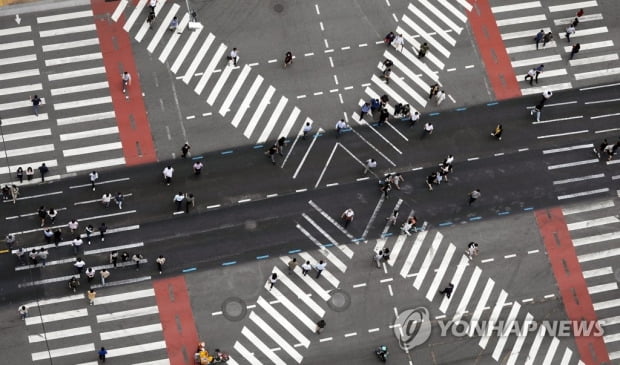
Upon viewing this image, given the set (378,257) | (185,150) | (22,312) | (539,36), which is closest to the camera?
(22,312)

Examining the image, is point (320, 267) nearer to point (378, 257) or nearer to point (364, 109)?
point (378, 257)

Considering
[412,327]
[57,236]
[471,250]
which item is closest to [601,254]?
[471,250]

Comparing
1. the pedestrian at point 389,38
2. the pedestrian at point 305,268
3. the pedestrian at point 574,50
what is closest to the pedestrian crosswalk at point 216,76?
the pedestrian at point 389,38

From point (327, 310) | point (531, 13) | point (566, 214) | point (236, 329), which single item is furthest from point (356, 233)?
point (531, 13)

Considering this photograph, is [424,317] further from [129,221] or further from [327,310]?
[129,221]

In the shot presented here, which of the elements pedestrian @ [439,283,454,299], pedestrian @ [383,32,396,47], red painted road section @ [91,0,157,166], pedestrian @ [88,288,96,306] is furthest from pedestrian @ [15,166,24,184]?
pedestrian @ [439,283,454,299]

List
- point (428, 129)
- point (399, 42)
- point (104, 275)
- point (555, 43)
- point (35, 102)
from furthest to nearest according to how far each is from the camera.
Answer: point (555, 43)
point (399, 42)
point (428, 129)
point (35, 102)
point (104, 275)
